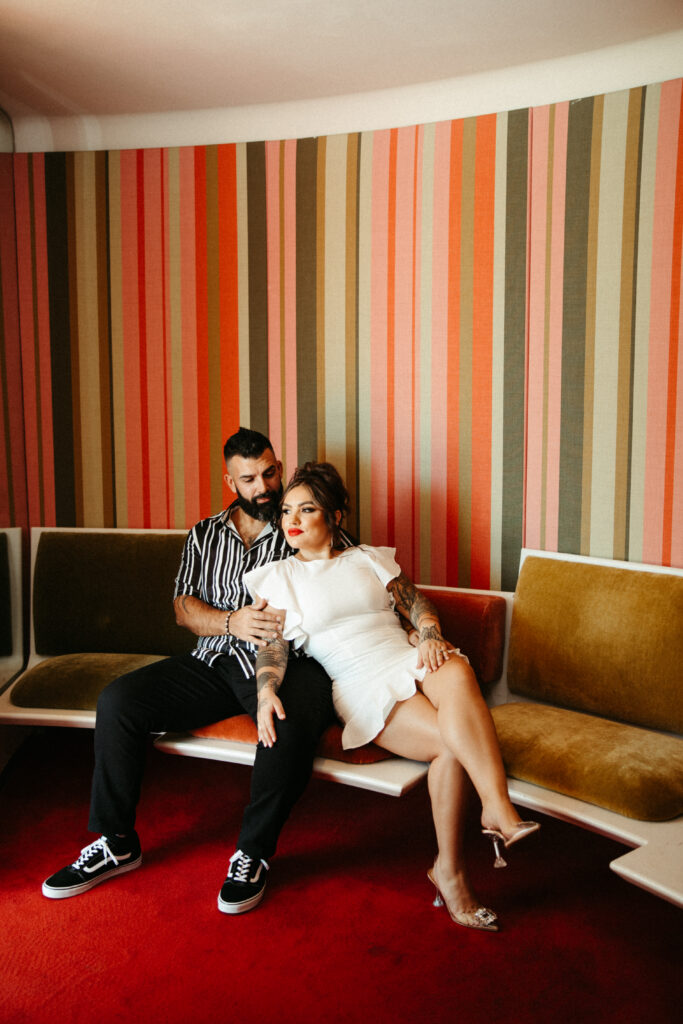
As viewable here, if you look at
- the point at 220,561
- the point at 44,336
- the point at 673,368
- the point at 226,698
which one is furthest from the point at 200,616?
the point at 673,368

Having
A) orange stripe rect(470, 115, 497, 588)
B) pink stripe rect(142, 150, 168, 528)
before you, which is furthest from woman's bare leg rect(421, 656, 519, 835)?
pink stripe rect(142, 150, 168, 528)

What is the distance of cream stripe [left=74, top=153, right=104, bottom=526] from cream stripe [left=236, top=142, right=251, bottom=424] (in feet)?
2.12

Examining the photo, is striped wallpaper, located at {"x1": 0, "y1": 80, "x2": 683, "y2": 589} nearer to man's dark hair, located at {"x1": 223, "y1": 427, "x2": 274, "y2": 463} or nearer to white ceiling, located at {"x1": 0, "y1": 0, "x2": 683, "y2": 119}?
white ceiling, located at {"x1": 0, "y1": 0, "x2": 683, "y2": 119}

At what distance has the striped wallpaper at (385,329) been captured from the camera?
107 inches

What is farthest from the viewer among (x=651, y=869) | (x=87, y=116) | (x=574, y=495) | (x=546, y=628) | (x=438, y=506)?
(x=87, y=116)

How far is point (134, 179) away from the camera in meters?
3.31

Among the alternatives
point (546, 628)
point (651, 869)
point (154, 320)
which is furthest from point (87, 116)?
point (651, 869)

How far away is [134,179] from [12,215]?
0.56 metres

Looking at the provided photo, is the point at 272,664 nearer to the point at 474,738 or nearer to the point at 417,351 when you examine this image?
the point at 474,738

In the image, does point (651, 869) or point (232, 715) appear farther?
point (232, 715)

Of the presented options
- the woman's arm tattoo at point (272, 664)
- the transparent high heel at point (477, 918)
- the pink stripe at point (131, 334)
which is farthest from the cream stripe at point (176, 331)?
the transparent high heel at point (477, 918)

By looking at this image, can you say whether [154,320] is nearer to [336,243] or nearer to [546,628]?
[336,243]

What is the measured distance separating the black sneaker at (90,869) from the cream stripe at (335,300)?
1669mm

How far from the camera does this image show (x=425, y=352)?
3.06 meters
